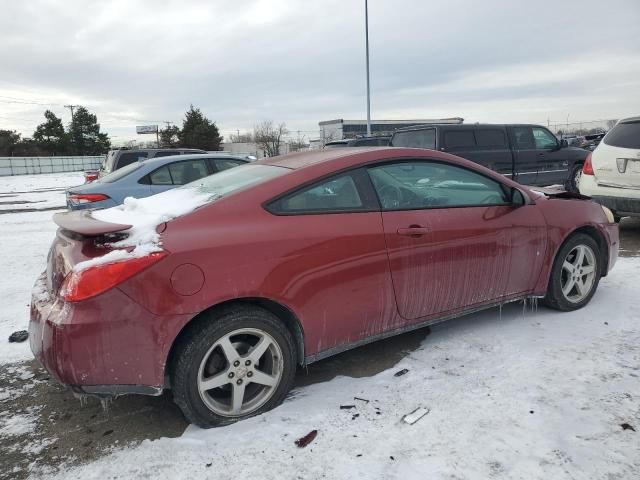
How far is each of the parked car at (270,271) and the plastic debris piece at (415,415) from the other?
22.1 inches

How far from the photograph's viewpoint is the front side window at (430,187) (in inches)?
126

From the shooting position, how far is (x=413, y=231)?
10.2 ft

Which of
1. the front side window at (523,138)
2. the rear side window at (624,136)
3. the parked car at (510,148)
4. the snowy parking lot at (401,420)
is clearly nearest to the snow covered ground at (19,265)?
the snowy parking lot at (401,420)

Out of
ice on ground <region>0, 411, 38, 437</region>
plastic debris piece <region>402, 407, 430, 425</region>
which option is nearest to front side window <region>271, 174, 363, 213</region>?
plastic debris piece <region>402, 407, 430, 425</region>

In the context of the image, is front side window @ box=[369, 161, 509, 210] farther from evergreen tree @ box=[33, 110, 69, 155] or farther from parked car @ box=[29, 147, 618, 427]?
evergreen tree @ box=[33, 110, 69, 155]

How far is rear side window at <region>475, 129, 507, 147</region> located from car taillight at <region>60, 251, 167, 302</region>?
8.46m

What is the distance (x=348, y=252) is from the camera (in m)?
2.88

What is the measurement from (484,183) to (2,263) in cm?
625

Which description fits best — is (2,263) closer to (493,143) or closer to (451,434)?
(451,434)

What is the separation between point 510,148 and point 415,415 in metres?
8.46

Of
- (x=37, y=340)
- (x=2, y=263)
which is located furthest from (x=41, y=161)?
(x=37, y=340)

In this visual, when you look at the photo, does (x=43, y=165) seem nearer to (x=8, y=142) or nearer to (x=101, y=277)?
(x=8, y=142)

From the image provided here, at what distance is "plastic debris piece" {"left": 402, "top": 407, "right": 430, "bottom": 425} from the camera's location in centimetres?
260

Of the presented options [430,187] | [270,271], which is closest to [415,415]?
[270,271]
